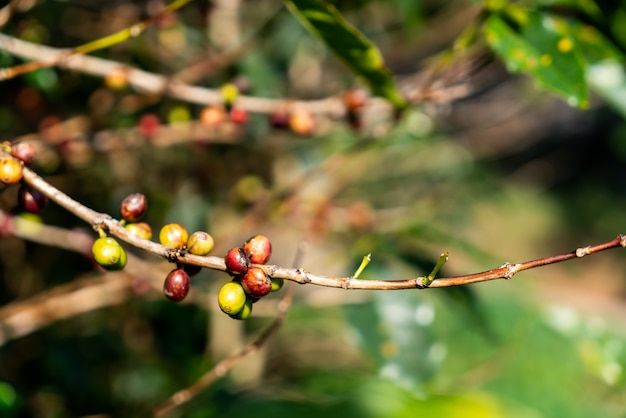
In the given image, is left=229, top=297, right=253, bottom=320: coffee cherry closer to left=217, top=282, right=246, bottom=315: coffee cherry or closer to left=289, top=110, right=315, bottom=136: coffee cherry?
left=217, top=282, right=246, bottom=315: coffee cherry

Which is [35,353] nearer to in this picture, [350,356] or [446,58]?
[446,58]

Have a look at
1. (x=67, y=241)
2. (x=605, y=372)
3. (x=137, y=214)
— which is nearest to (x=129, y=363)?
(x=67, y=241)

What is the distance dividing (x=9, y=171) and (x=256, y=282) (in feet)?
0.81

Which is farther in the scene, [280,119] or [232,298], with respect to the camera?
[280,119]

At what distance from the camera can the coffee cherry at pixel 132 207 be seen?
1.92ft

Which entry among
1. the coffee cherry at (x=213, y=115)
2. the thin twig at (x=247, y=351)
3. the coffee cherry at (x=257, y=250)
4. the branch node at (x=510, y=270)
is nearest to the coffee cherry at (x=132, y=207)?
the coffee cherry at (x=257, y=250)

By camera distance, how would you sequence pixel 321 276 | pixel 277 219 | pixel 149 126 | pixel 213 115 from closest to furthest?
pixel 321 276
pixel 213 115
pixel 149 126
pixel 277 219

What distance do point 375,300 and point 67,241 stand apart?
536mm

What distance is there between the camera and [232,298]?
513mm

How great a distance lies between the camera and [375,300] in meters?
1.08

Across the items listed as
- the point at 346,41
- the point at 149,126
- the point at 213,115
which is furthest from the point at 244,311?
the point at 149,126

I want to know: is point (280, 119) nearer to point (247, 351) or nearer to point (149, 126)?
point (149, 126)

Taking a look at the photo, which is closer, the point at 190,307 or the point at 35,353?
the point at 35,353

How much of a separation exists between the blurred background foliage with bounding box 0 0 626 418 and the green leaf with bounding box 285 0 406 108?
164 millimetres
